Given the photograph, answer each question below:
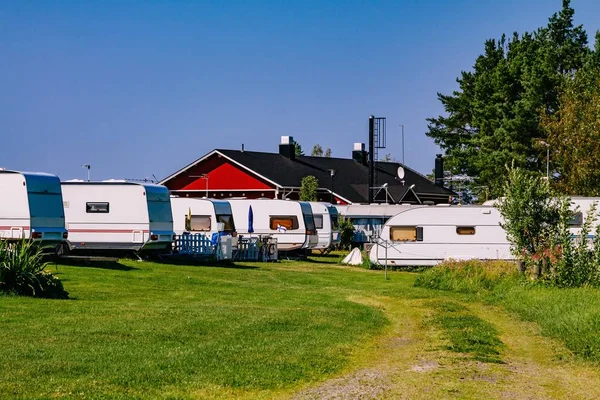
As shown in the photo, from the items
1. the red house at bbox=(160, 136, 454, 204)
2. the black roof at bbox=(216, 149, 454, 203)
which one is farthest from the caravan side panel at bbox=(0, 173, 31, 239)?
the black roof at bbox=(216, 149, 454, 203)

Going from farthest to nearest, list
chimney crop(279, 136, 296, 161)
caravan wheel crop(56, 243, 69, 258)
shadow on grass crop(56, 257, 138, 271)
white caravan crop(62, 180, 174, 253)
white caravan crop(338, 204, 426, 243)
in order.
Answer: chimney crop(279, 136, 296, 161)
white caravan crop(338, 204, 426, 243)
white caravan crop(62, 180, 174, 253)
caravan wheel crop(56, 243, 69, 258)
shadow on grass crop(56, 257, 138, 271)

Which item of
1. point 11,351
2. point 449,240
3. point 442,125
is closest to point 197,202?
point 449,240

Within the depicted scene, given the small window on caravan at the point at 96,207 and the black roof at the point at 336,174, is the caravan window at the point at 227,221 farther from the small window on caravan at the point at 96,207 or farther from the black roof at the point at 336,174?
the black roof at the point at 336,174

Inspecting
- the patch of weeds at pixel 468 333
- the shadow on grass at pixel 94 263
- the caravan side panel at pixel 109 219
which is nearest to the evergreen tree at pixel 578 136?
the caravan side panel at pixel 109 219

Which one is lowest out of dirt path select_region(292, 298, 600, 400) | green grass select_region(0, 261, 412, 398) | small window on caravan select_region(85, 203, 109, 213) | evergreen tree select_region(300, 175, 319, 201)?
dirt path select_region(292, 298, 600, 400)

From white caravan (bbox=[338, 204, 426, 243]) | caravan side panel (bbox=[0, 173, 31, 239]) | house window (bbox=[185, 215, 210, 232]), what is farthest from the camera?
white caravan (bbox=[338, 204, 426, 243])

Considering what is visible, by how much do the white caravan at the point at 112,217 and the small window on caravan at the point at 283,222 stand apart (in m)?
10.2

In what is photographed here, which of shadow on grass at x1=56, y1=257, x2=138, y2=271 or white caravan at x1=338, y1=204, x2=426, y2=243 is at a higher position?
white caravan at x1=338, y1=204, x2=426, y2=243

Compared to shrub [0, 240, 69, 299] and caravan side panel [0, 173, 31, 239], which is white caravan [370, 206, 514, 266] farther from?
shrub [0, 240, 69, 299]

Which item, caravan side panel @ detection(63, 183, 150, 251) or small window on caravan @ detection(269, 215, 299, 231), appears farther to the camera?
small window on caravan @ detection(269, 215, 299, 231)

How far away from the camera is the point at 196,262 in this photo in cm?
3656

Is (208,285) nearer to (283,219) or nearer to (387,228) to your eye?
(387,228)

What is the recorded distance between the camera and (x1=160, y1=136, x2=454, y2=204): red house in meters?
63.0

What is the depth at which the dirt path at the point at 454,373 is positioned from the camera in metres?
11.2
